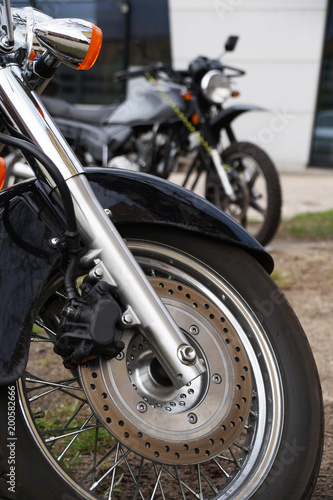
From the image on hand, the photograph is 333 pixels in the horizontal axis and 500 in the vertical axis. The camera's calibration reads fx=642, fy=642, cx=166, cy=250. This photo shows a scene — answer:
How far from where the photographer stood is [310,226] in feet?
18.8

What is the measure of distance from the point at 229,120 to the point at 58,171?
11.4ft

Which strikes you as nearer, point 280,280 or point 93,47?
point 93,47

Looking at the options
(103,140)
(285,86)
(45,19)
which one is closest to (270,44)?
(285,86)

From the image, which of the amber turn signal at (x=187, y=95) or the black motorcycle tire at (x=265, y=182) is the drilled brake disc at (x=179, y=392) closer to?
the black motorcycle tire at (x=265, y=182)

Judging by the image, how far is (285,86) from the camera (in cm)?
999

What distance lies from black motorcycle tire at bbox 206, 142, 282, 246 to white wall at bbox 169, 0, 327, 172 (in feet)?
18.6

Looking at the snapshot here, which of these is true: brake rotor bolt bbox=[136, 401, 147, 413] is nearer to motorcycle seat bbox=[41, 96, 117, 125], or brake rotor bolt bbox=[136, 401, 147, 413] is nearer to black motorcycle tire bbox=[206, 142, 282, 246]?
black motorcycle tire bbox=[206, 142, 282, 246]

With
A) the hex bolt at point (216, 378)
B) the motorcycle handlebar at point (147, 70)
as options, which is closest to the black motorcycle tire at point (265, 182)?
the motorcycle handlebar at point (147, 70)

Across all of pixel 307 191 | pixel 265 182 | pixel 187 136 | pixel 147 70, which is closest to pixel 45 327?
pixel 265 182

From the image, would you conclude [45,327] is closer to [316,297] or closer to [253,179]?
[316,297]

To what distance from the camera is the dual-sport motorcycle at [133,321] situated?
4.28 feet

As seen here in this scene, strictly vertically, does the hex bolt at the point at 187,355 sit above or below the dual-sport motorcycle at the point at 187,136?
above

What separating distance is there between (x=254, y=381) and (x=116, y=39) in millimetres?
10323

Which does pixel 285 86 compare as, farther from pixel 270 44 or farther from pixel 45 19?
pixel 45 19
